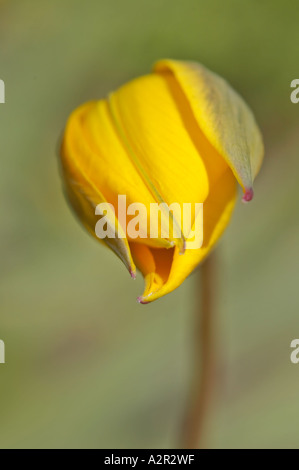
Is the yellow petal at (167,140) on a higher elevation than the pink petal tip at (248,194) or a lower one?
higher

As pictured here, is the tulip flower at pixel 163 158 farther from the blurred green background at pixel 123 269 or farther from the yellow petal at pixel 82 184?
the blurred green background at pixel 123 269

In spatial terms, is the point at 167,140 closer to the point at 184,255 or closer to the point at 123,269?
the point at 184,255

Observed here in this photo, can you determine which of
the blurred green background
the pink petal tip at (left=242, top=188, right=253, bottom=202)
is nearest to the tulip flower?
the pink petal tip at (left=242, top=188, right=253, bottom=202)

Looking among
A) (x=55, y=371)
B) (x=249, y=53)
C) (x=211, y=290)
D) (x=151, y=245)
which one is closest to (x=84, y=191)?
(x=151, y=245)

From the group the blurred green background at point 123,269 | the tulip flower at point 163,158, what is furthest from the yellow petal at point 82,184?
the blurred green background at point 123,269

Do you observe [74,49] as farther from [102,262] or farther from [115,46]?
[102,262]

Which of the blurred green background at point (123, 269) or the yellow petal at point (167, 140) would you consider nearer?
the yellow petal at point (167, 140)
